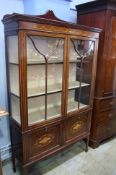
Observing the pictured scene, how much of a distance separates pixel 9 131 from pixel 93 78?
1.30 m

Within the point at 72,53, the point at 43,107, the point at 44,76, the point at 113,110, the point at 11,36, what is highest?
the point at 11,36

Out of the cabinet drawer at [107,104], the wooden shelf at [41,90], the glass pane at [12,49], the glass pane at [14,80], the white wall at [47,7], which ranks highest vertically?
the white wall at [47,7]

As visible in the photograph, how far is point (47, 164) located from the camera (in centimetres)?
216

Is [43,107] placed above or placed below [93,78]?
below

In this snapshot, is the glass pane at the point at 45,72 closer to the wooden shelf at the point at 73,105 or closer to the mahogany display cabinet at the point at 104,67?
the wooden shelf at the point at 73,105

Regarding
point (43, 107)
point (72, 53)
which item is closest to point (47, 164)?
point (43, 107)

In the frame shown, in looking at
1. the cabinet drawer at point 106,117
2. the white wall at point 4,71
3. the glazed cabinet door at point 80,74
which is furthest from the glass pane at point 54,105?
the cabinet drawer at point 106,117

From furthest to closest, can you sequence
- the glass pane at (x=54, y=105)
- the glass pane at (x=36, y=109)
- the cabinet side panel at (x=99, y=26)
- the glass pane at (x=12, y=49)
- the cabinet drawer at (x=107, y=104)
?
the cabinet drawer at (x=107, y=104) → the cabinet side panel at (x=99, y=26) → the glass pane at (x=54, y=105) → the glass pane at (x=36, y=109) → the glass pane at (x=12, y=49)

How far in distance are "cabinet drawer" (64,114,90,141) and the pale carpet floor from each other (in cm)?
36

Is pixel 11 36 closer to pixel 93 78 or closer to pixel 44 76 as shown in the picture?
pixel 44 76

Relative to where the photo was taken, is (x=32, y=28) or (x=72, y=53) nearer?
(x=32, y=28)

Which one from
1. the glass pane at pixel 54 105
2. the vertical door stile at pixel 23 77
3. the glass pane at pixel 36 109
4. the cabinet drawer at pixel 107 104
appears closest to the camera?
the vertical door stile at pixel 23 77

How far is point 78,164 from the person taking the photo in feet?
7.11

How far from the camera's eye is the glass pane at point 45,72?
5.44ft
